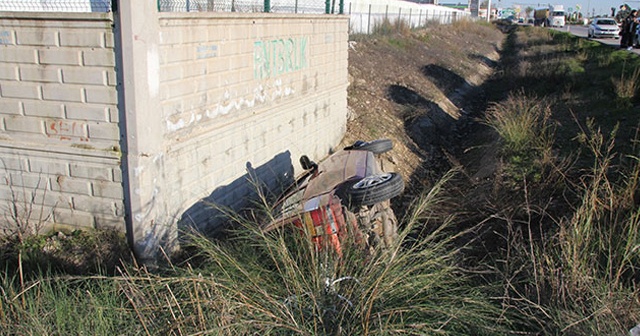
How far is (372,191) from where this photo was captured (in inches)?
198

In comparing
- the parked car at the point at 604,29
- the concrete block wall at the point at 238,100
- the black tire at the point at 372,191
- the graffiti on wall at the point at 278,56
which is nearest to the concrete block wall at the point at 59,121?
the concrete block wall at the point at 238,100

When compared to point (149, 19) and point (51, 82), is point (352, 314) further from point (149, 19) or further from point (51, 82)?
point (51, 82)

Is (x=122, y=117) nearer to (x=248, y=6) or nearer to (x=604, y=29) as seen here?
(x=248, y=6)

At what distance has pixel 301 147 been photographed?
891cm

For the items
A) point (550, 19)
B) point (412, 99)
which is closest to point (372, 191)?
point (412, 99)

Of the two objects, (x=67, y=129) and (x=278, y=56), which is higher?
(x=278, y=56)

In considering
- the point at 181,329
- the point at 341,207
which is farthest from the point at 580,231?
the point at 181,329

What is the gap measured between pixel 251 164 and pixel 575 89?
10089mm

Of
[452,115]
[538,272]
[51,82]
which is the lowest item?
[452,115]

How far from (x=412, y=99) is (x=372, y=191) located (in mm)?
10458

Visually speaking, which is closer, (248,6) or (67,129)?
(67,129)

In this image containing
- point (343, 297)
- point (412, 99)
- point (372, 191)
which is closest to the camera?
point (343, 297)

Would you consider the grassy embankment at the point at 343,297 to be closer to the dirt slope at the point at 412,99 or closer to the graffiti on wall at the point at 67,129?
the graffiti on wall at the point at 67,129

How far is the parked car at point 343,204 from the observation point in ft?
14.2
